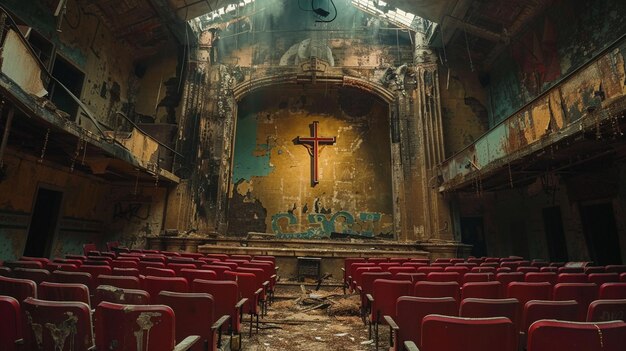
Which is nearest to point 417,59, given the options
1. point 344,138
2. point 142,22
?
point 344,138

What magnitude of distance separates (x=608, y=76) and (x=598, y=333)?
218 inches

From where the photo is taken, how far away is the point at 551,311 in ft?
7.91

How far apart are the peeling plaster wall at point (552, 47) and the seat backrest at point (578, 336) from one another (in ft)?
31.1

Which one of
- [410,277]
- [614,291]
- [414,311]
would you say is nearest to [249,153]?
[410,277]

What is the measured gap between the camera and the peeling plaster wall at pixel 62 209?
24.8 ft

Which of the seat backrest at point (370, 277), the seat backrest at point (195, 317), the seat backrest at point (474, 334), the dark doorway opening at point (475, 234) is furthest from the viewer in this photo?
the dark doorway opening at point (475, 234)

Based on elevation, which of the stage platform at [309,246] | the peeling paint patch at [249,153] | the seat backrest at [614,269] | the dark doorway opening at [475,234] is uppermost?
the peeling paint patch at [249,153]

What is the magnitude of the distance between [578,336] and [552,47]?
1138 cm

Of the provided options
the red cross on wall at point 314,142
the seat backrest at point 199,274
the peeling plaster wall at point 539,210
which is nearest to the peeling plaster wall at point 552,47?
the peeling plaster wall at point 539,210

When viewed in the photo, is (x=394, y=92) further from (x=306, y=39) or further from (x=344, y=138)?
(x=306, y=39)

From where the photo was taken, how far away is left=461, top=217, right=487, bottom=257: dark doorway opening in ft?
42.4

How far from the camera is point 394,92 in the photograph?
13.5m

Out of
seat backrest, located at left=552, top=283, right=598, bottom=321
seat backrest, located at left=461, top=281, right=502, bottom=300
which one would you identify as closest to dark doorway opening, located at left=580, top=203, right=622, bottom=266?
seat backrest, located at left=552, top=283, right=598, bottom=321

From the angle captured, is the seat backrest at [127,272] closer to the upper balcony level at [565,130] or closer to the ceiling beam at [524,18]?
the upper balcony level at [565,130]
